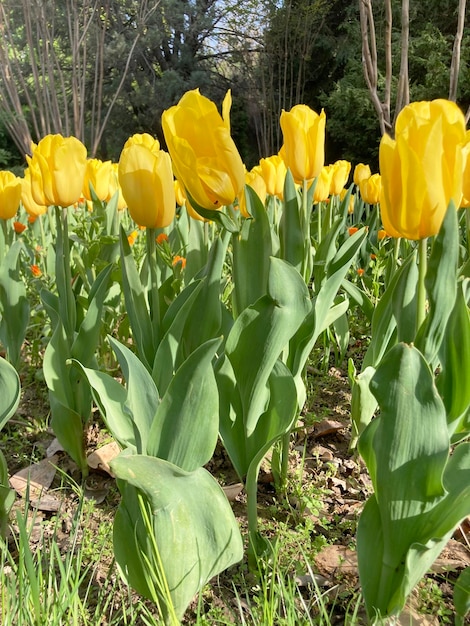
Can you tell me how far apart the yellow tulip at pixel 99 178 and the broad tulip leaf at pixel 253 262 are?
3.80 ft

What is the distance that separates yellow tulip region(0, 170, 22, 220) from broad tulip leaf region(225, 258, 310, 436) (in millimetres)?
1147

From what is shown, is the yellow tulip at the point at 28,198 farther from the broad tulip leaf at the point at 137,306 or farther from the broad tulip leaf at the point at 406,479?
the broad tulip leaf at the point at 406,479

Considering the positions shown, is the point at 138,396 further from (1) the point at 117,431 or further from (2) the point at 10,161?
(2) the point at 10,161

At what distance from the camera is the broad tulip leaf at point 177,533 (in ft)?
2.50

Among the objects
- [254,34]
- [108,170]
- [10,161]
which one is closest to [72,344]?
[108,170]

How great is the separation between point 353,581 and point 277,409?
0.36 metres

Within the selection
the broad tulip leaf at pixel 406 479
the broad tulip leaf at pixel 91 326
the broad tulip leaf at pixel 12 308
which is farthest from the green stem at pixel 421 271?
the broad tulip leaf at pixel 12 308

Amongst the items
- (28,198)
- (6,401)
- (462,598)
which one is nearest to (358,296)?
(462,598)

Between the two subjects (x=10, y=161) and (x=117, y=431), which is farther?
(x=10, y=161)

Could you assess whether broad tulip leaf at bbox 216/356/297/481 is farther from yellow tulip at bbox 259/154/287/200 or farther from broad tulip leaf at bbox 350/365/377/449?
yellow tulip at bbox 259/154/287/200

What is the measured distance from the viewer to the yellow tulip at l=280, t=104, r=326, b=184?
1310 millimetres

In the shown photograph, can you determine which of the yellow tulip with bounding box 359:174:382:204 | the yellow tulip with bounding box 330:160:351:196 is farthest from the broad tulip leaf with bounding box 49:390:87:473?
the yellow tulip with bounding box 359:174:382:204

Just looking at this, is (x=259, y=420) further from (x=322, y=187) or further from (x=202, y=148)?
(x=322, y=187)

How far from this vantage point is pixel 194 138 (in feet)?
3.13
